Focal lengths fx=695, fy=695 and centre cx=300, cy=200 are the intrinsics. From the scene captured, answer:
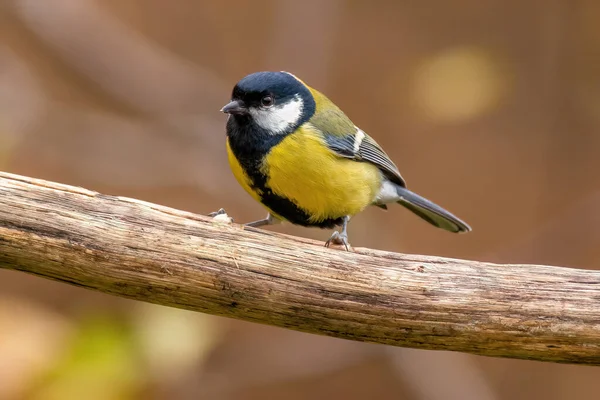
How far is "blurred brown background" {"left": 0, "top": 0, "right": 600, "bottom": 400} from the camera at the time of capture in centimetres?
396

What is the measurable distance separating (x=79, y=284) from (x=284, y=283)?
1.91 feet

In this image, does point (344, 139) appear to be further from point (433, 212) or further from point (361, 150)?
point (433, 212)

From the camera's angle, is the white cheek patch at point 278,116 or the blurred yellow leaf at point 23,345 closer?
the white cheek patch at point 278,116

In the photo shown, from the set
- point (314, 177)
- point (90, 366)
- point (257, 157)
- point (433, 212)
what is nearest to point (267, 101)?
point (257, 157)

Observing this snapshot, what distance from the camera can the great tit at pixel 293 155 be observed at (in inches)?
95.2

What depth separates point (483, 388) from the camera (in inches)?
157

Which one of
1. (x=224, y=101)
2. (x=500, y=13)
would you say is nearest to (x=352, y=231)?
(x=224, y=101)

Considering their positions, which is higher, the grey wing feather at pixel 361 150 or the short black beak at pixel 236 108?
the grey wing feather at pixel 361 150

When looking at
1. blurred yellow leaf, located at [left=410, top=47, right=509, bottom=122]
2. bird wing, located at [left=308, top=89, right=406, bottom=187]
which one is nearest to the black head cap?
bird wing, located at [left=308, top=89, right=406, bottom=187]

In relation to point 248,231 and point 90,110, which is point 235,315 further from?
point 90,110

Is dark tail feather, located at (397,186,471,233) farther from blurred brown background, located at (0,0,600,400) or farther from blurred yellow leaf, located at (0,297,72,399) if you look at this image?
blurred yellow leaf, located at (0,297,72,399)

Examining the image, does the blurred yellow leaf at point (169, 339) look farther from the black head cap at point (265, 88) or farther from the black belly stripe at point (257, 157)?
the black head cap at point (265, 88)

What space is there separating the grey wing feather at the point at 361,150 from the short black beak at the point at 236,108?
1.07 feet

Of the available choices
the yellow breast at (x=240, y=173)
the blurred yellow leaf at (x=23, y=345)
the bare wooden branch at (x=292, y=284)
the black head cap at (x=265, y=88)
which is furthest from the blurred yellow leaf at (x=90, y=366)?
the black head cap at (x=265, y=88)
